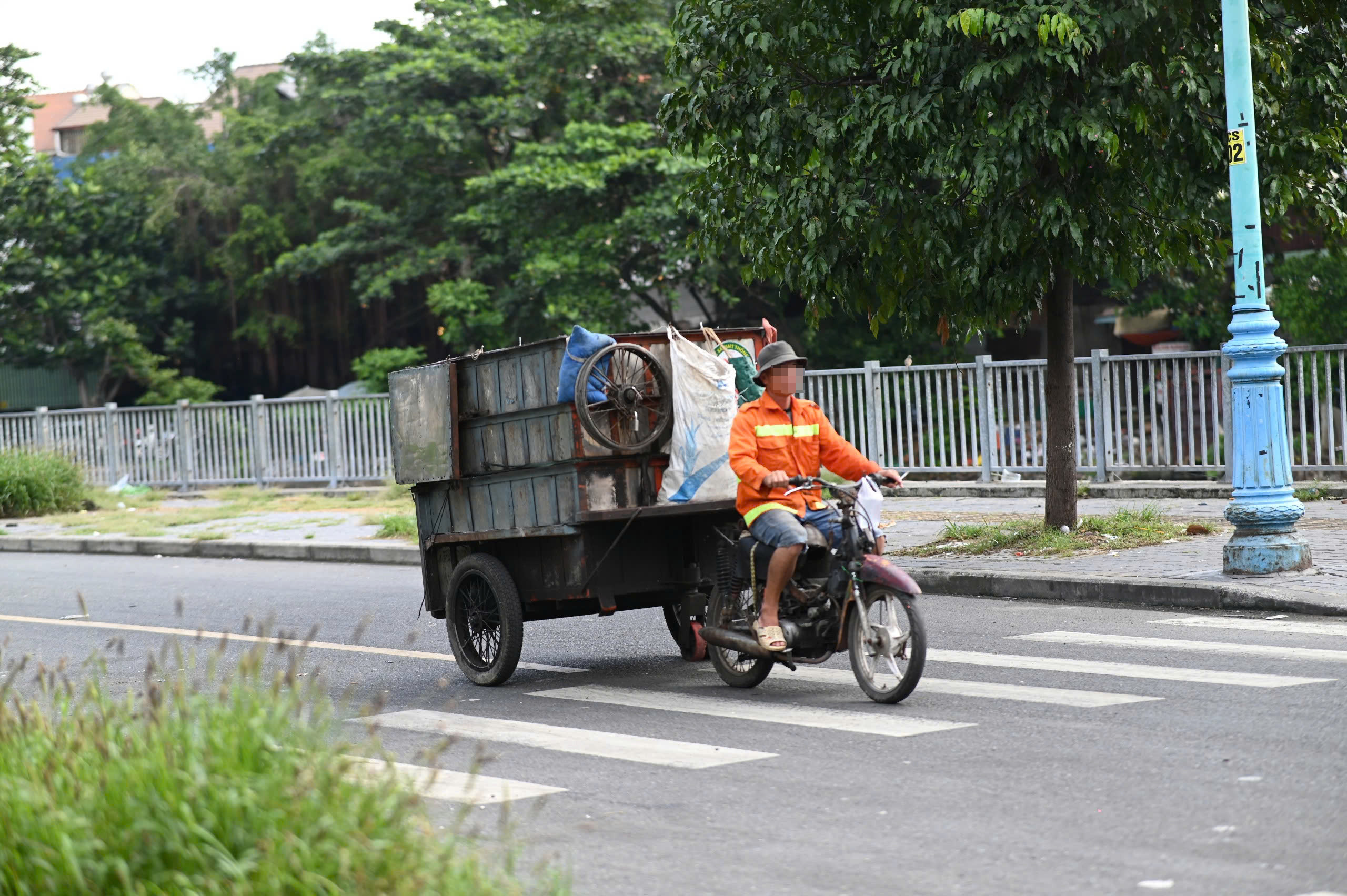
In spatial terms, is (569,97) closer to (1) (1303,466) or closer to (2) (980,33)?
(1) (1303,466)

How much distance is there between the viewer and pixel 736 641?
7891 millimetres

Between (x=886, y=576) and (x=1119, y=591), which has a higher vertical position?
(x=886, y=576)

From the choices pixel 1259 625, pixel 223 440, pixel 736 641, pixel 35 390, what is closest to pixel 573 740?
pixel 736 641

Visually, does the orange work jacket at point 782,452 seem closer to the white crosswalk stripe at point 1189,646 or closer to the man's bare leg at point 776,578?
the man's bare leg at point 776,578

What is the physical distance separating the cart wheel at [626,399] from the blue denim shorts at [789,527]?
907 mm

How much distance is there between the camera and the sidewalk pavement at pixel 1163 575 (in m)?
10.2

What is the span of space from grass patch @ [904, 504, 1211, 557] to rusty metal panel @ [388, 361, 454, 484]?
5.54 metres

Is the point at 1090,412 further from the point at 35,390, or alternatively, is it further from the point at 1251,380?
the point at 35,390

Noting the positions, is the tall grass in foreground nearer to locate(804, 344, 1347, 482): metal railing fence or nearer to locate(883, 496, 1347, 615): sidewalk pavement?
locate(883, 496, 1347, 615): sidewalk pavement

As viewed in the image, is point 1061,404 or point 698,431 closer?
point 698,431

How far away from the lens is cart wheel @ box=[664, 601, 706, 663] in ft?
30.0

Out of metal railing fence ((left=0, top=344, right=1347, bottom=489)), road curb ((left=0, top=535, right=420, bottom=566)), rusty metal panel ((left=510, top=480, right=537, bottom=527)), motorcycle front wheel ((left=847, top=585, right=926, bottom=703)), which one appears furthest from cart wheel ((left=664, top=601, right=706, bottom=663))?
metal railing fence ((left=0, top=344, right=1347, bottom=489))

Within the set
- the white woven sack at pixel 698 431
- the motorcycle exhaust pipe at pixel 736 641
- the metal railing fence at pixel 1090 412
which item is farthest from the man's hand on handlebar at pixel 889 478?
the metal railing fence at pixel 1090 412

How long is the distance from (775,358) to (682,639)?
220cm
